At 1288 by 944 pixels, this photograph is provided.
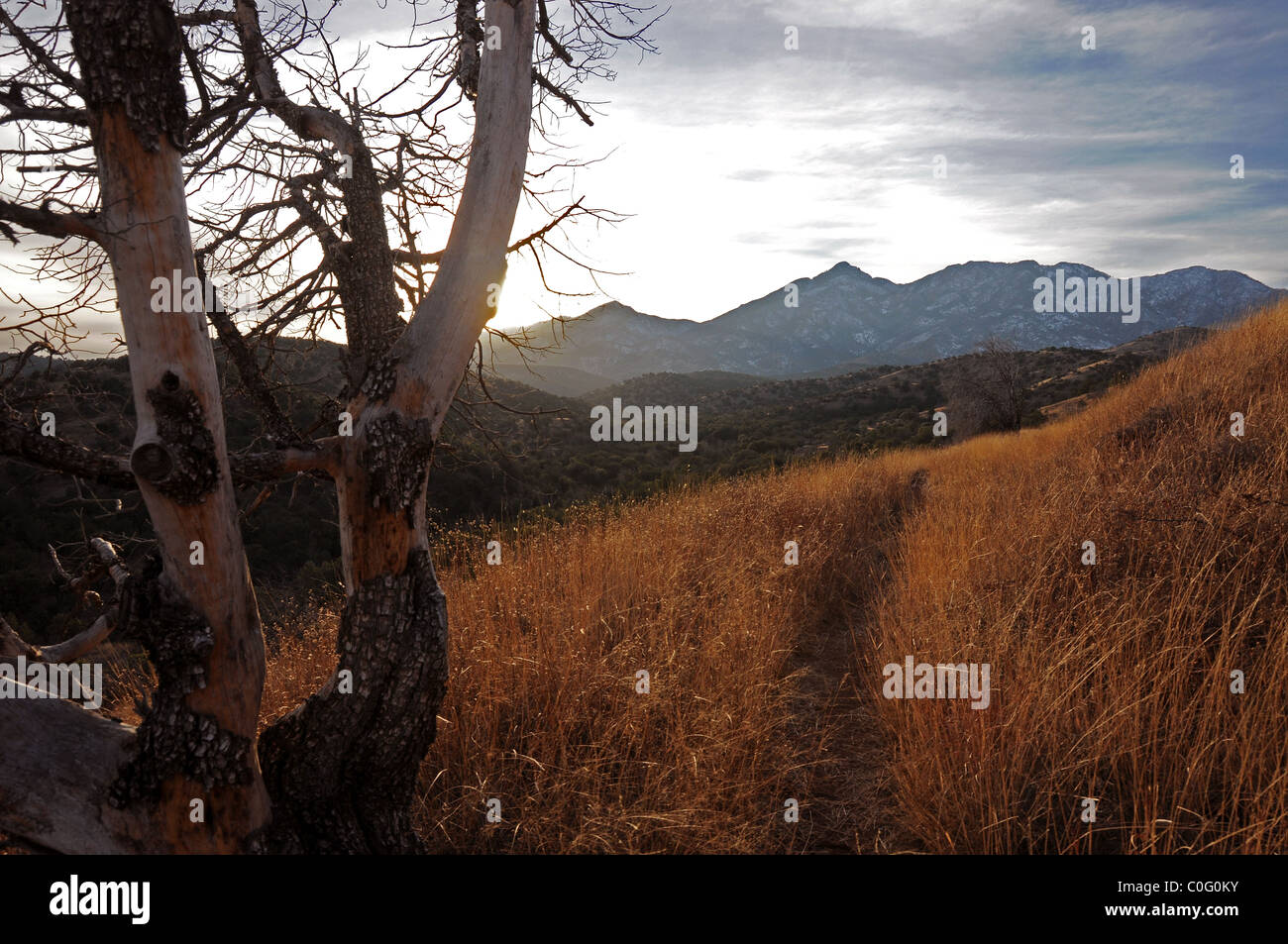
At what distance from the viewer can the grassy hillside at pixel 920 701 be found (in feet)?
8.96

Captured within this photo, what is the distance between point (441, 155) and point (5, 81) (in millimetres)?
1681

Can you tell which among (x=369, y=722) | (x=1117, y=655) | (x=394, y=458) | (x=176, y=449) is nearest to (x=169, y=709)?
(x=369, y=722)

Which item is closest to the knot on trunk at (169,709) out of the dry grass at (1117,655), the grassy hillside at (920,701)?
the grassy hillside at (920,701)

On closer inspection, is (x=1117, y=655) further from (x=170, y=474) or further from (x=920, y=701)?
(x=170, y=474)

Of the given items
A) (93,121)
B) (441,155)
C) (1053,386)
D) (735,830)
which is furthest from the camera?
(1053,386)

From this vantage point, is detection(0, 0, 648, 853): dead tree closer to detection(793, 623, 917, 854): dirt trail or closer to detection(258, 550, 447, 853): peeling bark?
detection(258, 550, 447, 853): peeling bark

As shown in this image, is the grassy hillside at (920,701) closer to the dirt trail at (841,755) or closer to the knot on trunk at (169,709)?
the dirt trail at (841,755)

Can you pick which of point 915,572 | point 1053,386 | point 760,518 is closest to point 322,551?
point 760,518

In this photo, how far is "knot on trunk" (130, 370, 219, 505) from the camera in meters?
1.88

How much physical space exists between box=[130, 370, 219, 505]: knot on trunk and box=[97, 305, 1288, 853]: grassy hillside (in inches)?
75.4

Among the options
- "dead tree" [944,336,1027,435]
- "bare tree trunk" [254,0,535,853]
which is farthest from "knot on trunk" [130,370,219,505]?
"dead tree" [944,336,1027,435]

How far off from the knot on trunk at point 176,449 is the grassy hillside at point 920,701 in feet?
6.28
